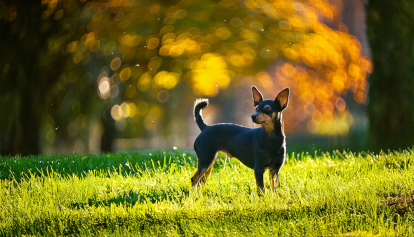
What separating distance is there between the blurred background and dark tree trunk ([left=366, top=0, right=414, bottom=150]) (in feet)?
0.08

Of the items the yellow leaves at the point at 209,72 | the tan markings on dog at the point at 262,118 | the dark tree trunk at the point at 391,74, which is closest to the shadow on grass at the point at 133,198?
the tan markings on dog at the point at 262,118

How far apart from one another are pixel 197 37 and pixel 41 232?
9991 mm

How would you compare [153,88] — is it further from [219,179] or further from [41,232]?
[41,232]

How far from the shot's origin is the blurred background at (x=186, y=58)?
10297 millimetres

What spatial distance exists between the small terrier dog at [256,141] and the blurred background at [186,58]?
535 cm

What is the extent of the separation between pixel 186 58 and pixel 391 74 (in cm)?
704

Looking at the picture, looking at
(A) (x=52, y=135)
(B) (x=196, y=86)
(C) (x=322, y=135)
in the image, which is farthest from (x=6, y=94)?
(C) (x=322, y=135)

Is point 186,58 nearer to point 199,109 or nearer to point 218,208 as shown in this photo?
point 199,109

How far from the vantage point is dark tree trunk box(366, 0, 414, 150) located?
10.0m

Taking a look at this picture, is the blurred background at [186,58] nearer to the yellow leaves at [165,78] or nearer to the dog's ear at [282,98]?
the yellow leaves at [165,78]

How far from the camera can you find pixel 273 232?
4633 millimetres

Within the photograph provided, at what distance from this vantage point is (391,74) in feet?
33.4

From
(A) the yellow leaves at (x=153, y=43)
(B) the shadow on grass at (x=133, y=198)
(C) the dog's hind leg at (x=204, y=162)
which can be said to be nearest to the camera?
(B) the shadow on grass at (x=133, y=198)

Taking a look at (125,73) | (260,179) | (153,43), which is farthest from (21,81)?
(260,179)
